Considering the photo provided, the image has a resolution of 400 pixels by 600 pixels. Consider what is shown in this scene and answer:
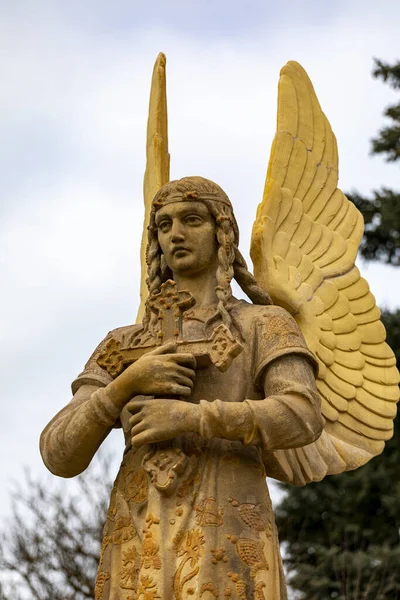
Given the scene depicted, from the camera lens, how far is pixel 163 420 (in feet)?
26.7

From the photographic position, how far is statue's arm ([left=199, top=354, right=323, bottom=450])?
8.08 m

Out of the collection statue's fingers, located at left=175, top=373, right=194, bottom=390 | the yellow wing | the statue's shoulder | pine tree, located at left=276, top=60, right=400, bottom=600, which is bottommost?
statue's fingers, located at left=175, top=373, right=194, bottom=390

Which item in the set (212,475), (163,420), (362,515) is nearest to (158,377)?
(163,420)

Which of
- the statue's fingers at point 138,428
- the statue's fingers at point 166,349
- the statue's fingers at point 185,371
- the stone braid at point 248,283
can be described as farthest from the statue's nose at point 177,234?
the statue's fingers at point 138,428

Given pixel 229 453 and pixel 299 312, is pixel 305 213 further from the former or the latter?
pixel 229 453

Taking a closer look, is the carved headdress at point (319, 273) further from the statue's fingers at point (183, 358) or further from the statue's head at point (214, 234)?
the statue's fingers at point (183, 358)

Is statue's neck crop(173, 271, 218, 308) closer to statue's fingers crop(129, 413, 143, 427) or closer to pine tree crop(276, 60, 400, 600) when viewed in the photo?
statue's fingers crop(129, 413, 143, 427)

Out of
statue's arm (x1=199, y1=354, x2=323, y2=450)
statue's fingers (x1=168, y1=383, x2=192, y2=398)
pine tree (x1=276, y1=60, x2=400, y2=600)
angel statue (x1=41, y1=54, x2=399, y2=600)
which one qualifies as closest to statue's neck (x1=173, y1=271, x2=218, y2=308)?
angel statue (x1=41, y1=54, x2=399, y2=600)

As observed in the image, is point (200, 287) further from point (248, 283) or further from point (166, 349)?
point (166, 349)

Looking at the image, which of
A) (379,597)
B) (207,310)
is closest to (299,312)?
(207,310)

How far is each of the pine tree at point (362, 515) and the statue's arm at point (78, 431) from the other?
12511 mm

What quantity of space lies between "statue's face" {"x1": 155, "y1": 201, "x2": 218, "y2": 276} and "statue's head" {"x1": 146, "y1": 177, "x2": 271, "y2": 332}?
20mm

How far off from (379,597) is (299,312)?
1121 centimetres

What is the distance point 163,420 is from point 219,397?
527mm
